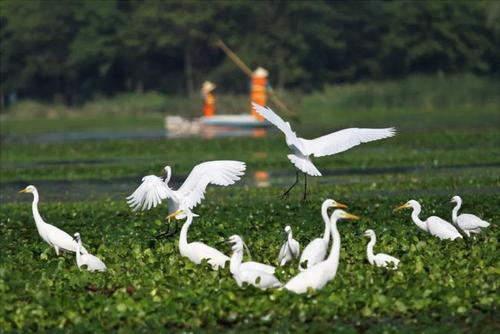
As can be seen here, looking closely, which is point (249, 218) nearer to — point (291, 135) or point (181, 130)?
point (291, 135)

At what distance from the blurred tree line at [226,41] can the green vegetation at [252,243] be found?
38.6m

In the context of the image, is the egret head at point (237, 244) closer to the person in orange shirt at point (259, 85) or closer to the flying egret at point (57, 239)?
the flying egret at point (57, 239)

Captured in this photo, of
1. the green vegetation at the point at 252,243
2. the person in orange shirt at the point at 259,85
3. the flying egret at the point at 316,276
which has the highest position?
the flying egret at the point at 316,276

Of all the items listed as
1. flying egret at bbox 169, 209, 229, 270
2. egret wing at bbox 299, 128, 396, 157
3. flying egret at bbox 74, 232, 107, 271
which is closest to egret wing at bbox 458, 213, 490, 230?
egret wing at bbox 299, 128, 396, 157

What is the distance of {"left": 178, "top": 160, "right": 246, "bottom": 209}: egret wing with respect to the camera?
19234 millimetres


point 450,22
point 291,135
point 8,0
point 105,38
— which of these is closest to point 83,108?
point 105,38

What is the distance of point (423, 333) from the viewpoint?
42.5 feet

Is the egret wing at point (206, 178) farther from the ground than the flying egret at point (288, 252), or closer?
closer

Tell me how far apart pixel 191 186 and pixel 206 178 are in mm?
Result: 233

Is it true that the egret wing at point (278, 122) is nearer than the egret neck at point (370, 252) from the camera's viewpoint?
No

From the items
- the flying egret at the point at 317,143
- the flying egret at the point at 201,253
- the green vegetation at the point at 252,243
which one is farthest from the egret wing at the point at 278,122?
the flying egret at the point at 201,253

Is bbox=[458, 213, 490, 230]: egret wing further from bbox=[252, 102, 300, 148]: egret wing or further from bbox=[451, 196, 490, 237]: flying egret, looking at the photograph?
bbox=[252, 102, 300, 148]: egret wing

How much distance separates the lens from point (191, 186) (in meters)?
19.4

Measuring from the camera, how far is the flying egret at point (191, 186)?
19.2m
